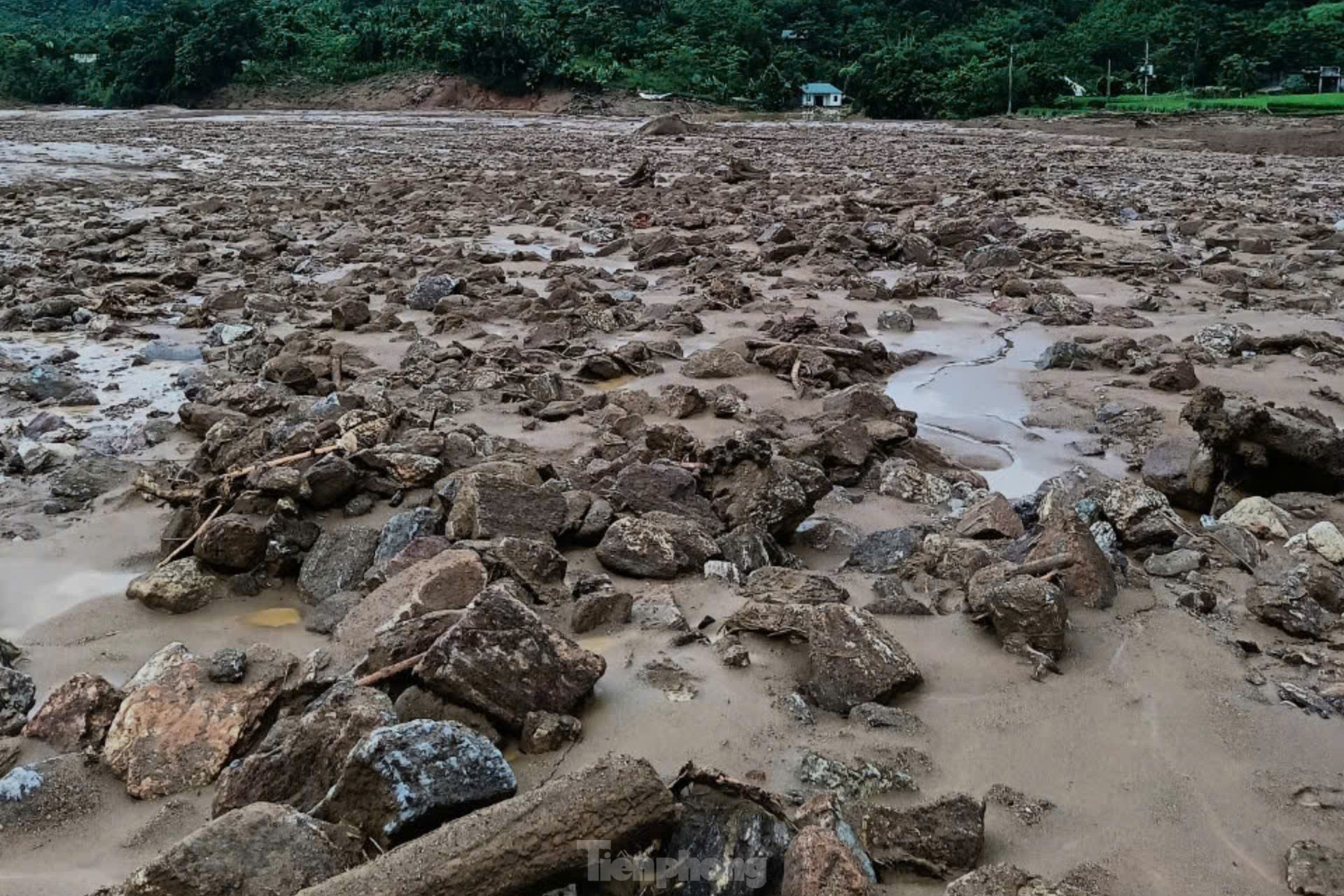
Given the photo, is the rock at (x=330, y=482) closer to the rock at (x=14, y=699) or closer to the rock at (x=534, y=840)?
the rock at (x=14, y=699)

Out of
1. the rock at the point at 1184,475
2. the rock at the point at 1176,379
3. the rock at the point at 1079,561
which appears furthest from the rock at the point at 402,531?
the rock at the point at 1176,379

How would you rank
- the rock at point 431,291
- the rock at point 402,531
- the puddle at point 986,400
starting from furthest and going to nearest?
the rock at point 431,291 < the puddle at point 986,400 < the rock at point 402,531

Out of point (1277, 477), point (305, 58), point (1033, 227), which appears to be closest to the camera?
point (1277, 477)

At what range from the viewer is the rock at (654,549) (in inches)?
122

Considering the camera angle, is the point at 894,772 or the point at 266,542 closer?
the point at 894,772

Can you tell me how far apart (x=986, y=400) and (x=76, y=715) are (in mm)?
3901

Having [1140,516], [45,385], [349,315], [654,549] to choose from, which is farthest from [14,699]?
[349,315]

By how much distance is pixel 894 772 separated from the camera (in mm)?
2174

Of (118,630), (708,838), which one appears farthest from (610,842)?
(118,630)

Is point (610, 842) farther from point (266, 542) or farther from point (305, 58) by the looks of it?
point (305, 58)

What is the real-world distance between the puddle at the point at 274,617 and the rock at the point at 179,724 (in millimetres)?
405

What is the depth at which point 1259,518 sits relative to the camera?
133 inches

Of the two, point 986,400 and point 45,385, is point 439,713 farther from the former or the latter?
point 45,385

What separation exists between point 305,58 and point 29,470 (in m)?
55.0
